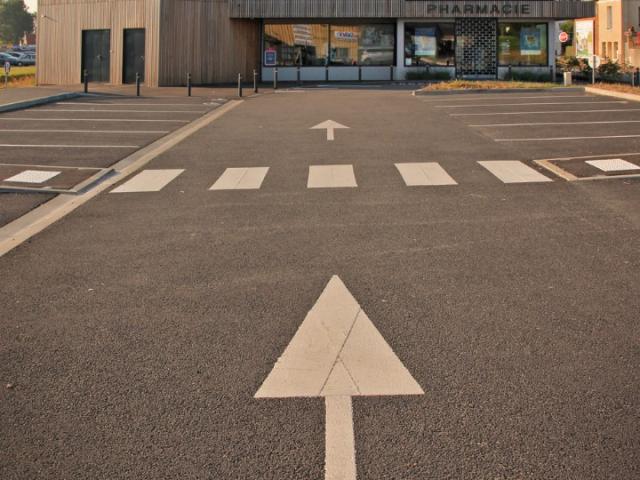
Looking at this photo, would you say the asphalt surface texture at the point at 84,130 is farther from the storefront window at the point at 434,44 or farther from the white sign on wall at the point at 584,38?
the white sign on wall at the point at 584,38

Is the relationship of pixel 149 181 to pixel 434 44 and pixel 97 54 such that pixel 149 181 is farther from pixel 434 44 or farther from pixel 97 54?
pixel 434 44

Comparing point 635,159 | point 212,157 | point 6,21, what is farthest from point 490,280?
point 6,21

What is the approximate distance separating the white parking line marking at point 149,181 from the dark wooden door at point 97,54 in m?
24.7

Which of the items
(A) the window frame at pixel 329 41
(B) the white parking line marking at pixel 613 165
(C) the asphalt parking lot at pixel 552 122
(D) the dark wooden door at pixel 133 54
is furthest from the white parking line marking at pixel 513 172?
(A) the window frame at pixel 329 41

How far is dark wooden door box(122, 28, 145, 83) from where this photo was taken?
116ft

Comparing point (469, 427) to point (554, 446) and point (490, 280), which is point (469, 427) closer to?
point (554, 446)

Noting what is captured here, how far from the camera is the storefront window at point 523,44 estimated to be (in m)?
39.4

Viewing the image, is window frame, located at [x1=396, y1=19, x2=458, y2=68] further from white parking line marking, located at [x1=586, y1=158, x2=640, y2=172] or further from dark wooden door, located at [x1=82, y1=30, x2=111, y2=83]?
white parking line marking, located at [x1=586, y1=158, x2=640, y2=172]

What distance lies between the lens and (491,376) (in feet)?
15.8

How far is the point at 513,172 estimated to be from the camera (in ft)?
41.3

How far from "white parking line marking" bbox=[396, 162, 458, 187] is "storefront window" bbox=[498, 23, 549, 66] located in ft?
92.0

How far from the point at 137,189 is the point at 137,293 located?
5325mm

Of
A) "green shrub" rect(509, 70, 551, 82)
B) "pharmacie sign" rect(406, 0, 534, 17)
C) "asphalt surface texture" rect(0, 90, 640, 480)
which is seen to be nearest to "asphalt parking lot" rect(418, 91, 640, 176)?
"asphalt surface texture" rect(0, 90, 640, 480)

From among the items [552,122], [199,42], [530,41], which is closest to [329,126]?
[552,122]
